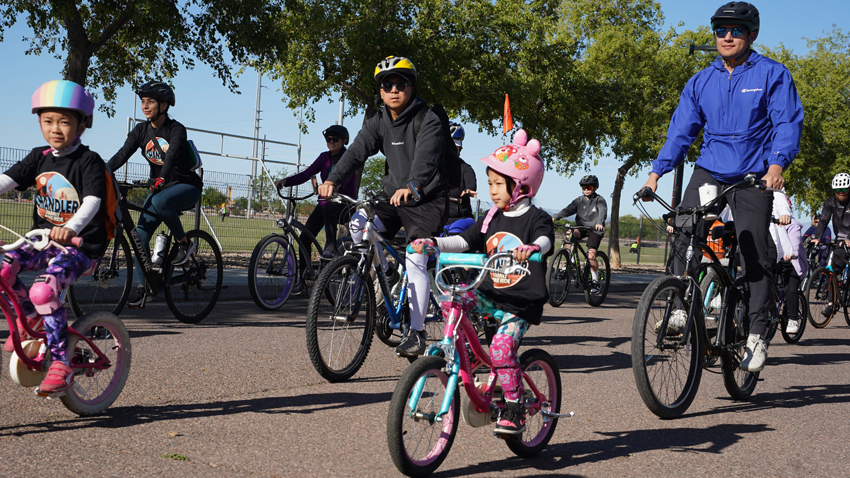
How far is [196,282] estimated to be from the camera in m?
7.59

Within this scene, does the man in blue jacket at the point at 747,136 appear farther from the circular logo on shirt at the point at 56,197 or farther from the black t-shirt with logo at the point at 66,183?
the circular logo on shirt at the point at 56,197

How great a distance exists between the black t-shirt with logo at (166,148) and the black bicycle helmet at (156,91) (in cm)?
23

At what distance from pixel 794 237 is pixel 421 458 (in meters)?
6.91

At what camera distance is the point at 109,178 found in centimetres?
406

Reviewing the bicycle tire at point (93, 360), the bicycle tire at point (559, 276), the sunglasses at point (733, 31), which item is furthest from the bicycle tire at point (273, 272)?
the sunglasses at point (733, 31)

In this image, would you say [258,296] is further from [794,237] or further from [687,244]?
[794,237]

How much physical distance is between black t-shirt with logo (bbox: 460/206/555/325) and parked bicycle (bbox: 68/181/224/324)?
395cm

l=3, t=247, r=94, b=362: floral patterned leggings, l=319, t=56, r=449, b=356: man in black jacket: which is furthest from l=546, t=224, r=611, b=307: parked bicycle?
l=3, t=247, r=94, b=362: floral patterned leggings

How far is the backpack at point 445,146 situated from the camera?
5504mm

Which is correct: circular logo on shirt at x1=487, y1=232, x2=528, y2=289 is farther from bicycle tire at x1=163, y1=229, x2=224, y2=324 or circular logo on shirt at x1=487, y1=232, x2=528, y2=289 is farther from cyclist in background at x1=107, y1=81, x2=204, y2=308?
bicycle tire at x1=163, y1=229, x2=224, y2=324

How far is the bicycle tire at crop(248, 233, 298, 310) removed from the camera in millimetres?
8352

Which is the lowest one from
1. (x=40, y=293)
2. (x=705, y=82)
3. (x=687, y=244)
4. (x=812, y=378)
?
(x=812, y=378)

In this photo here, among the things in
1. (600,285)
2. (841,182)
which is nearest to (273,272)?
(600,285)

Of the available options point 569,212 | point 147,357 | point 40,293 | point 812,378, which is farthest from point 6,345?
point 569,212
